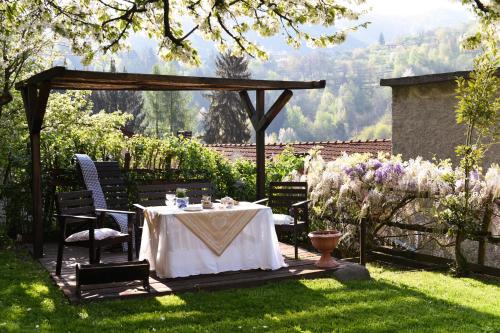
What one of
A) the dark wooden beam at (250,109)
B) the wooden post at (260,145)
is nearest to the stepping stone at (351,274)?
the wooden post at (260,145)

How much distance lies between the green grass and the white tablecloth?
0.51 metres

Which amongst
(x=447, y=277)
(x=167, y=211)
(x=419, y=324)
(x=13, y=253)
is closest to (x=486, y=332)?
(x=419, y=324)

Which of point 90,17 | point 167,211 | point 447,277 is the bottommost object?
point 447,277

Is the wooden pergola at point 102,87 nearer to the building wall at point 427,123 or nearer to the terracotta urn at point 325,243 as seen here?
the terracotta urn at point 325,243

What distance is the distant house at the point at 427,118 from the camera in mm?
9938

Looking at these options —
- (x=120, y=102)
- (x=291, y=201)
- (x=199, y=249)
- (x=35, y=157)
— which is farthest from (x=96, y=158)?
(x=120, y=102)

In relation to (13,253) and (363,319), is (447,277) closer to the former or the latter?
(363,319)

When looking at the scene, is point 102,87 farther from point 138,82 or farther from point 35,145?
point 35,145

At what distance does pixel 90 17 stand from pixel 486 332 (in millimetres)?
6747

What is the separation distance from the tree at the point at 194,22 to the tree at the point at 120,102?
1730 inches

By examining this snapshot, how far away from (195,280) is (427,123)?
5.67m

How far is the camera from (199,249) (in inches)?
256

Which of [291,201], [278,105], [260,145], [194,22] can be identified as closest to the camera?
[291,201]

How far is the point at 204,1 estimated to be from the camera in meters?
9.53
